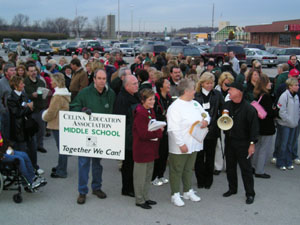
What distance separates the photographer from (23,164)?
5.15 m

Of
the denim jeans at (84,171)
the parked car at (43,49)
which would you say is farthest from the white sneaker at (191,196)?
the parked car at (43,49)

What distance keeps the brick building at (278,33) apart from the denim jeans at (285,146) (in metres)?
42.4

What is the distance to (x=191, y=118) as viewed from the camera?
15.8 feet

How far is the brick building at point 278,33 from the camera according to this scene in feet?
158

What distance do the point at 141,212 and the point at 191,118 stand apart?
5.12 ft

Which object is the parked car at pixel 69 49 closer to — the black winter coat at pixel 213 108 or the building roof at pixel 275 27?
the building roof at pixel 275 27

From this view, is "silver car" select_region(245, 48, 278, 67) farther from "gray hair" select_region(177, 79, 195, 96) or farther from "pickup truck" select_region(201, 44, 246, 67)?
"gray hair" select_region(177, 79, 195, 96)

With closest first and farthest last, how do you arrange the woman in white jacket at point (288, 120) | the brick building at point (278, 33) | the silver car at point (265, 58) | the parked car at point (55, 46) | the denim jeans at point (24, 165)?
the denim jeans at point (24, 165) < the woman in white jacket at point (288, 120) < the silver car at point (265, 58) < the parked car at point (55, 46) < the brick building at point (278, 33)

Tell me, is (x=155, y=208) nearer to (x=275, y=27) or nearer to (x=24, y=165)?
(x=24, y=165)

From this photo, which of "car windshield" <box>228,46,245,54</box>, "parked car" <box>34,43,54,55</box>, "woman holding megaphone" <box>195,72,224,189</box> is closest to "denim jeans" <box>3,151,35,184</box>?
"woman holding megaphone" <box>195,72,224,189</box>

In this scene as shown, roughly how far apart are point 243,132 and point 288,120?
1814mm

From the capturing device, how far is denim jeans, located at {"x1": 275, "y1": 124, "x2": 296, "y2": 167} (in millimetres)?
6625

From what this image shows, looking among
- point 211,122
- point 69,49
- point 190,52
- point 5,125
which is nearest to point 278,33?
point 69,49

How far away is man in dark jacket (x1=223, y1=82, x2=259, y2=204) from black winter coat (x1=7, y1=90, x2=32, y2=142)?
3.51 metres
